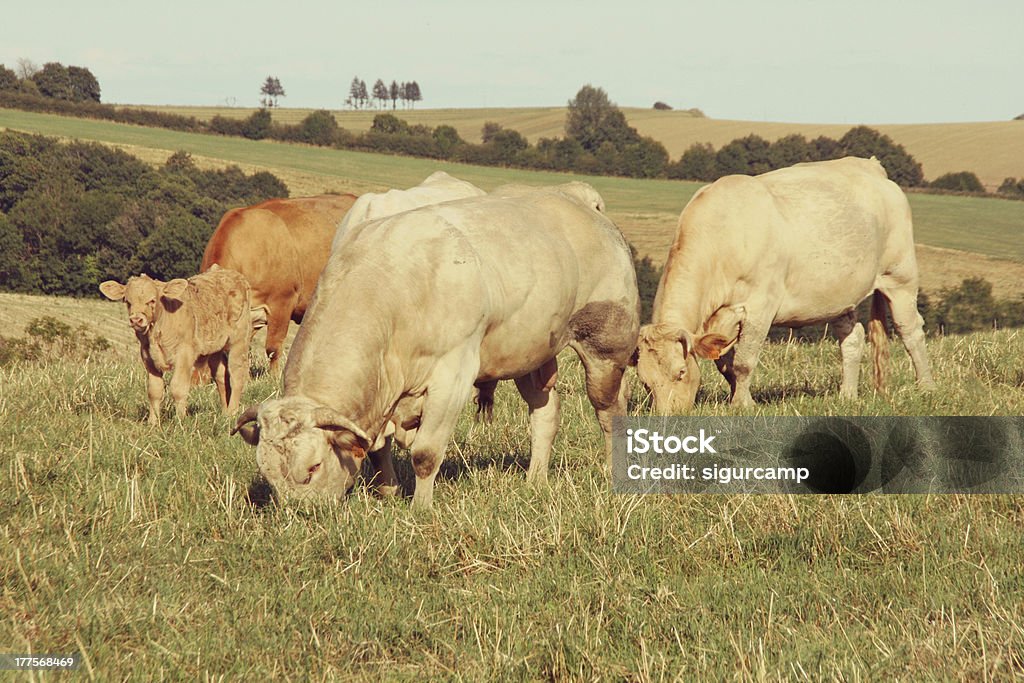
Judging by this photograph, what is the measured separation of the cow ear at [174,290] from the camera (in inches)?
412

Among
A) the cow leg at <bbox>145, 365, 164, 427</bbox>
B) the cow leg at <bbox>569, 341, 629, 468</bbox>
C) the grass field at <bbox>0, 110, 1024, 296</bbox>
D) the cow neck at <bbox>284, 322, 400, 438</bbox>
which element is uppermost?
the cow neck at <bbox>284, 322, 400, 438</bbox>

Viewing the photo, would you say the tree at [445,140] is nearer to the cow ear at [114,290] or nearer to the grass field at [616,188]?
the grass field at [616,188]

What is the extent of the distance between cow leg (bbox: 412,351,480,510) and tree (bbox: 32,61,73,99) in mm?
104804

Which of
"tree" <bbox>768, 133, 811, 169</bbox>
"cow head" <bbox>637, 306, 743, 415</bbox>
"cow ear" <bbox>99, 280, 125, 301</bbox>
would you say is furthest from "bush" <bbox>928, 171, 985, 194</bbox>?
"cow ear" <bbox>99, 280, 125, 301</bbox>

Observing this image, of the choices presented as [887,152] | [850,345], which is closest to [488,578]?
[850,345]

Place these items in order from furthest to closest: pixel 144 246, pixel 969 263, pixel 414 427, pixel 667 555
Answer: pixel 969 263, pixel 144 246, pixel 414 427, pixel 667 555

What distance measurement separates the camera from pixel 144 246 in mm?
51656

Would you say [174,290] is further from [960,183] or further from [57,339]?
[960,183]

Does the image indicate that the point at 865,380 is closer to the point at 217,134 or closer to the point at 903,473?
the point at 903,473

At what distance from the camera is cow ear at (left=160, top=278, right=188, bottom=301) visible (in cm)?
1047

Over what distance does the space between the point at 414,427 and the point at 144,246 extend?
4839cm

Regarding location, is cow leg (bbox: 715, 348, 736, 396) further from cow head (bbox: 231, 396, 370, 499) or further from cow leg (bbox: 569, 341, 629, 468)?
cow head (bbox: 231, 396, 370, 499)

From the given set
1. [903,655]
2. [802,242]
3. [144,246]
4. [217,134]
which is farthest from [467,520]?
[217,134]

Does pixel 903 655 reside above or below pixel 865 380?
above
